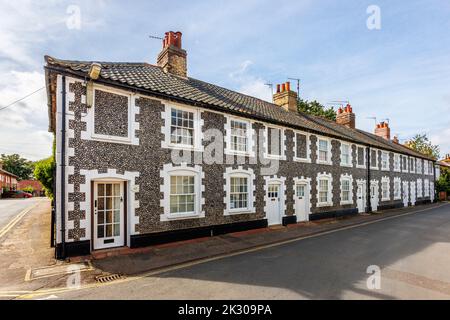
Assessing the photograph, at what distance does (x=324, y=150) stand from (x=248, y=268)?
12.6 metres

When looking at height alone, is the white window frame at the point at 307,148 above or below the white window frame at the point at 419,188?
above

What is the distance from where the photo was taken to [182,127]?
1020 centimetres

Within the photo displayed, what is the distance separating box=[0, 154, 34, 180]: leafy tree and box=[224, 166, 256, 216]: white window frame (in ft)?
303

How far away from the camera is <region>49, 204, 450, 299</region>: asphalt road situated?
5.17 meters

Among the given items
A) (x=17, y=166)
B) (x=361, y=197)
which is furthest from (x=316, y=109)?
(x=17, y=166)

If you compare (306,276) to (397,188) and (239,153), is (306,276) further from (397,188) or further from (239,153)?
(397,188)

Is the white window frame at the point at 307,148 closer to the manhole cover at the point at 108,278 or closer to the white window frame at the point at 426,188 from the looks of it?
the manhole cover at the point at 108,278

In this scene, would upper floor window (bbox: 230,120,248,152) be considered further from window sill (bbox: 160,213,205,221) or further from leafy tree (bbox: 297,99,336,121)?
leafy tree (bbox: 297,99,336,121)

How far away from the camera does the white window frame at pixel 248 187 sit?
37.4 ft

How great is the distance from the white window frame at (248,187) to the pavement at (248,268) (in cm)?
123

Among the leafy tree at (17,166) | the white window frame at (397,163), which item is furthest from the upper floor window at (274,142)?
the leafy tree at (17,166)

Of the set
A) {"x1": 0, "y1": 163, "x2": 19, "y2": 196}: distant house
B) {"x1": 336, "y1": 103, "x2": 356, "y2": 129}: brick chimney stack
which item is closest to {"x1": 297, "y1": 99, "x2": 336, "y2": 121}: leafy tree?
{"x1": 336, "y1": 103, "x2": 356, "y2": 129}: brick chimney stack
